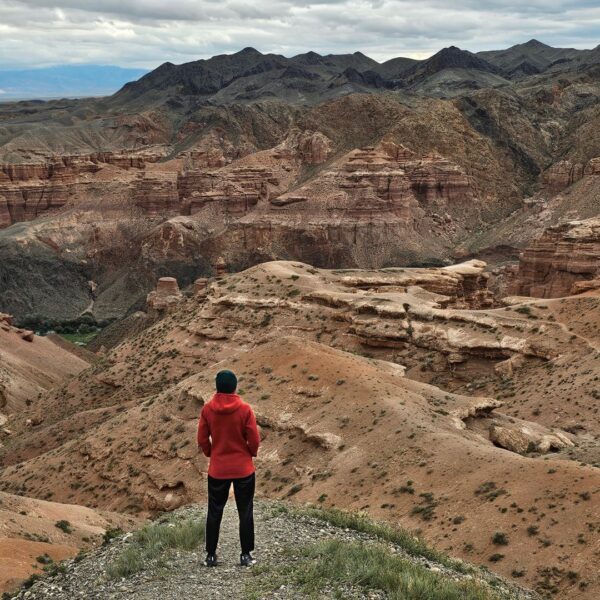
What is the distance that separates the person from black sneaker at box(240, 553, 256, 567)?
2 cm

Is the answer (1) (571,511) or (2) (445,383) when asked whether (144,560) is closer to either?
(1) (571,511)

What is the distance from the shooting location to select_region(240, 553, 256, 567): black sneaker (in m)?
11.9

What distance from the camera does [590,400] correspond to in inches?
1347

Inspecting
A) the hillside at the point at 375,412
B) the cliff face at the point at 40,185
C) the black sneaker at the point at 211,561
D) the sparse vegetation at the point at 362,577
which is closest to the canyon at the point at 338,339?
the hillside at the point at 375,412

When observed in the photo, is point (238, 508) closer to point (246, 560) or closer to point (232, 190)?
point (246, 560)

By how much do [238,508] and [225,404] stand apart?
1519mm

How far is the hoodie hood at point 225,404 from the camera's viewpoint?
1201cm

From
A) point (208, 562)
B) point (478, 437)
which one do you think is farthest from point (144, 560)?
point (478, 437)

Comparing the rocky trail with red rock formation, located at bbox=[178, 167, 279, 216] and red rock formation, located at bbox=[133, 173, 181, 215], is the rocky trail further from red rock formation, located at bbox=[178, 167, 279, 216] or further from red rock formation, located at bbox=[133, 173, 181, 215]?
red rock formation, located at bbox=[133, 173, 181, 215]

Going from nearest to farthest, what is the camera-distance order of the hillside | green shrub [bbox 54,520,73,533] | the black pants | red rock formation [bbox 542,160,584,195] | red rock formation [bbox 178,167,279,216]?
the black pants
the hillside
green shrub [bbox 54,520,73,533]
red rock formation [bbox 542,160,584,195]
red rock formation [bbox 178,167,279,216]

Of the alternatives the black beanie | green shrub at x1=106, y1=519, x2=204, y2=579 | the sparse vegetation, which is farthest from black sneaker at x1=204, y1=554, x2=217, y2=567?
the black beanie

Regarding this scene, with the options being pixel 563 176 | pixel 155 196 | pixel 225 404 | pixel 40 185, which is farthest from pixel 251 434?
pixel 40 185

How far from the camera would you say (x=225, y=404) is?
39.5 ft

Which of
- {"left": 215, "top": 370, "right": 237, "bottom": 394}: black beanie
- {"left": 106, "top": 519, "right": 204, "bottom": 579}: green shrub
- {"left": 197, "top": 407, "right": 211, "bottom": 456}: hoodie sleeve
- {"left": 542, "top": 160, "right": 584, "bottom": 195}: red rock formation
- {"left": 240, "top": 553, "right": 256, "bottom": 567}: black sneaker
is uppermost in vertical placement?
{"left": 215, "top": 370, "right": 237, "bottom": 394}: black beanie
